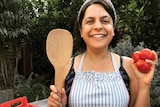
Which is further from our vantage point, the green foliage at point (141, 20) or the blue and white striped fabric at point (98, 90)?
the green foliage at point (141, 20)

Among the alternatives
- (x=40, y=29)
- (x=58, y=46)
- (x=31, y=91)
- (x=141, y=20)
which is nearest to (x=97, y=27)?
(x=58, y=46)

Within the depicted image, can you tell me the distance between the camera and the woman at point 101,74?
4.22ft

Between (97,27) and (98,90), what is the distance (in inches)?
10.8

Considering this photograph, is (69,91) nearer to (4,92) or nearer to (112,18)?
(112,18)

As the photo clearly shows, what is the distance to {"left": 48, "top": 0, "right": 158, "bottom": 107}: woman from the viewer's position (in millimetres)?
1287

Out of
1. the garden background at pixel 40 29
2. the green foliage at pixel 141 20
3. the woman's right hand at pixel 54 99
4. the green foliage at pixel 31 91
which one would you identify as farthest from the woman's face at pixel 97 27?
the green foliage at pixel 31 91

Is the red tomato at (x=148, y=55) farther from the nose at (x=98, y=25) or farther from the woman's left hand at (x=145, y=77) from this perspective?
the nose at (x=98, y=25)

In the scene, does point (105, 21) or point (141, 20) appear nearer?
point (105, 21)

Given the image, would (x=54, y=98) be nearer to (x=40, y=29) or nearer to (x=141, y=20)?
(x=141, y=20)

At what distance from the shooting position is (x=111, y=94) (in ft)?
4.22

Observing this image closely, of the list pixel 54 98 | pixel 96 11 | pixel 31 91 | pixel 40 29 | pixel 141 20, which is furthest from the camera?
pixel 40 29

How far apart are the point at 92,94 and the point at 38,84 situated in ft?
11.9

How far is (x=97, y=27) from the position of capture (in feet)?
4.19

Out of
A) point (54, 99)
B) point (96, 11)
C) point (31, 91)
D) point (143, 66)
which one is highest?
point (96, 11)
